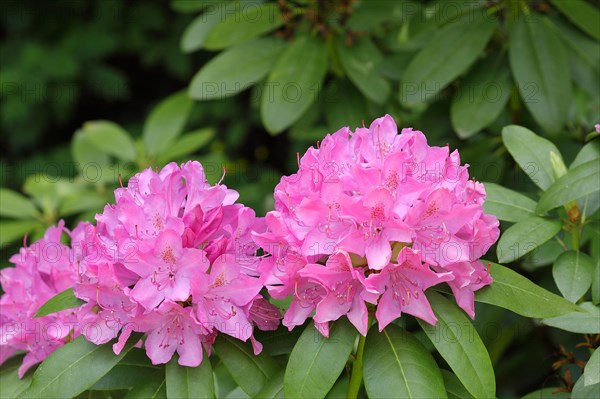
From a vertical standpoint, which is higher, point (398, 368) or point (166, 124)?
point (398, 368)

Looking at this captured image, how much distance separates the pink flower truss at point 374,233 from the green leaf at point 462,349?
1.0 inches

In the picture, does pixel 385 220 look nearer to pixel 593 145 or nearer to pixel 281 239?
pixel 281 239

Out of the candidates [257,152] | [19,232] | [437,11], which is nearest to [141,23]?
[257,152]

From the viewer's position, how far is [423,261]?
3.92 feet

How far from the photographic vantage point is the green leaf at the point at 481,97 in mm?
2049

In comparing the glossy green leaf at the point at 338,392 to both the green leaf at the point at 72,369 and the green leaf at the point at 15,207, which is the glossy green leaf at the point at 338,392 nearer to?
the green leaf at the point at 72,369

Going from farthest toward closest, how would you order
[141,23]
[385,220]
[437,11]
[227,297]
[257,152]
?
1. [257,152]
2. [141,23]
3. [437,11]
4. [227,297]
5. [385,220]

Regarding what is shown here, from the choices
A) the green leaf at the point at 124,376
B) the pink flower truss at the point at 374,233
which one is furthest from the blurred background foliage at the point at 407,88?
the green leaf at the point at 124,376

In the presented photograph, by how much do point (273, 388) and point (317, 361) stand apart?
0.11 metres

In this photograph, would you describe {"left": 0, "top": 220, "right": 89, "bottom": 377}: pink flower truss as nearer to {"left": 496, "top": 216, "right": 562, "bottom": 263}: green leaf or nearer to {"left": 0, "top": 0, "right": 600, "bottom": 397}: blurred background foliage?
{"left": 0, "top": 0, "right": 600, "bottom": 397}: blurred background foliage

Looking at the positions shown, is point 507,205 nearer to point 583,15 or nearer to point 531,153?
point 531,153

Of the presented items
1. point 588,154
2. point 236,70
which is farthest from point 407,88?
point 588,154

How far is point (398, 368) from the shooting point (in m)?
1.21

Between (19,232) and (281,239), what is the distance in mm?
1417
